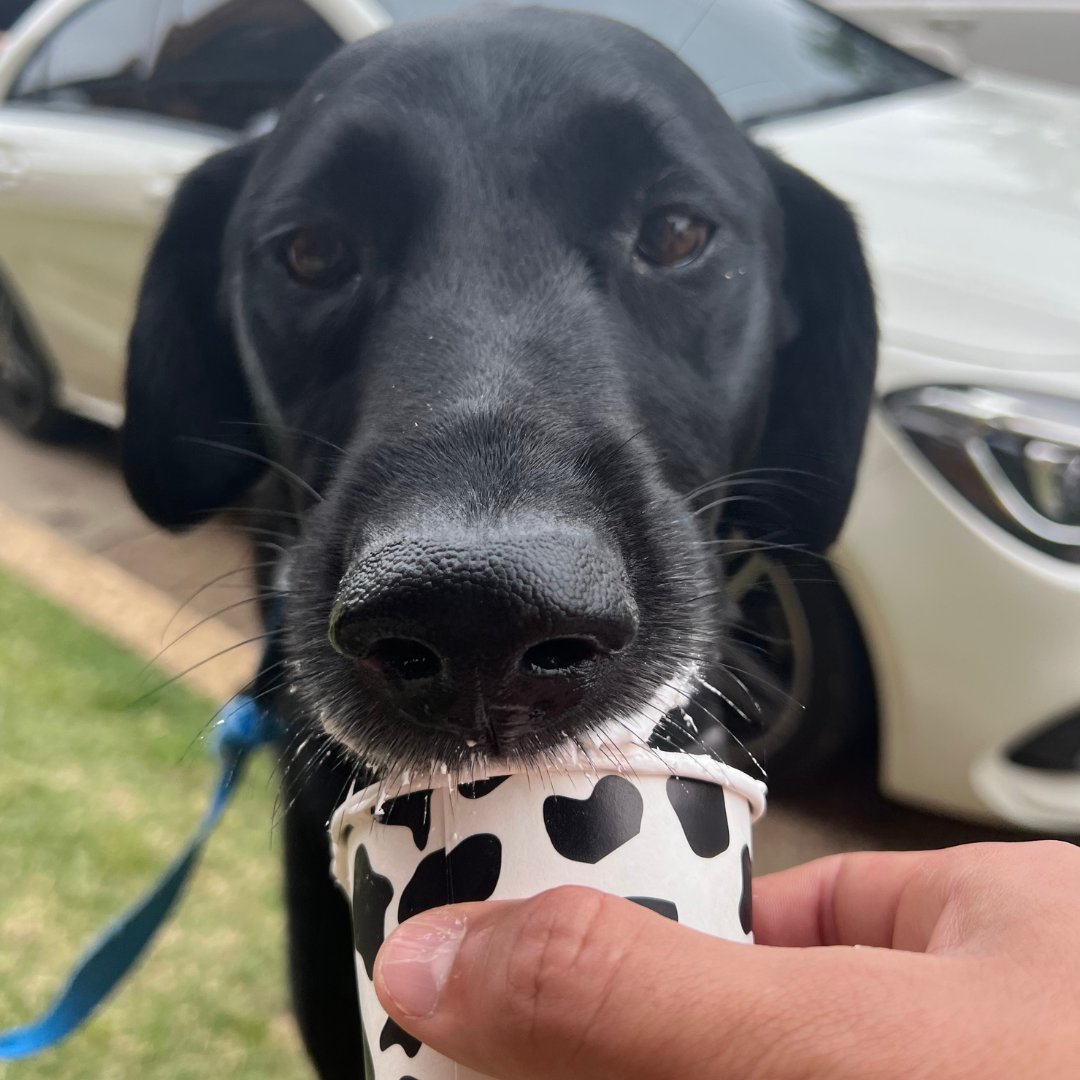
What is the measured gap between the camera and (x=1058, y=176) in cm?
109

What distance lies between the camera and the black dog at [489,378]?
19.9 inches

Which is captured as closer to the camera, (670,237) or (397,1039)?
(397,1039)

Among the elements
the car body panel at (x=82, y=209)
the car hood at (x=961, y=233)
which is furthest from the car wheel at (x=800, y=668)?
the car body panel at (x=82, y=209)

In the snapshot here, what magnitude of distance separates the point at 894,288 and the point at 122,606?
4.16ft

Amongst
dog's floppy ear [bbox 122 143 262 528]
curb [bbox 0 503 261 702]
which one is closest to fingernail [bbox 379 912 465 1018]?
dog's floppy ear [bbox 122 143 262 528]

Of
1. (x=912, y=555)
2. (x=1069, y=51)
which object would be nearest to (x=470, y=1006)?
(x=912, y=555)

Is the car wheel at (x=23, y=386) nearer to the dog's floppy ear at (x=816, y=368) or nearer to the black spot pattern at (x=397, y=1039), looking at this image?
the dog's floppy ear at (x=816, y=368)

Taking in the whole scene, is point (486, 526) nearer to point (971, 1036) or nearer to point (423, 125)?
point (971, 1036)

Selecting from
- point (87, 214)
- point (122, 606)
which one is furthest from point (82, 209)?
point (122, 606)

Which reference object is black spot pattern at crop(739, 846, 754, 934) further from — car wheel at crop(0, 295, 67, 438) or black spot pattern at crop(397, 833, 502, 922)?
car wheel at crop(0, 295, 67, 438)

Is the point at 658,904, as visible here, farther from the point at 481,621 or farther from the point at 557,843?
the point at 481,621

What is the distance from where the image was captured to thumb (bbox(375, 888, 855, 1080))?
0.42 m

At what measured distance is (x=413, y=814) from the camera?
0.50 metres

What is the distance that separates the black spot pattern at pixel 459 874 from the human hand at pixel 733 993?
11 millimetres
